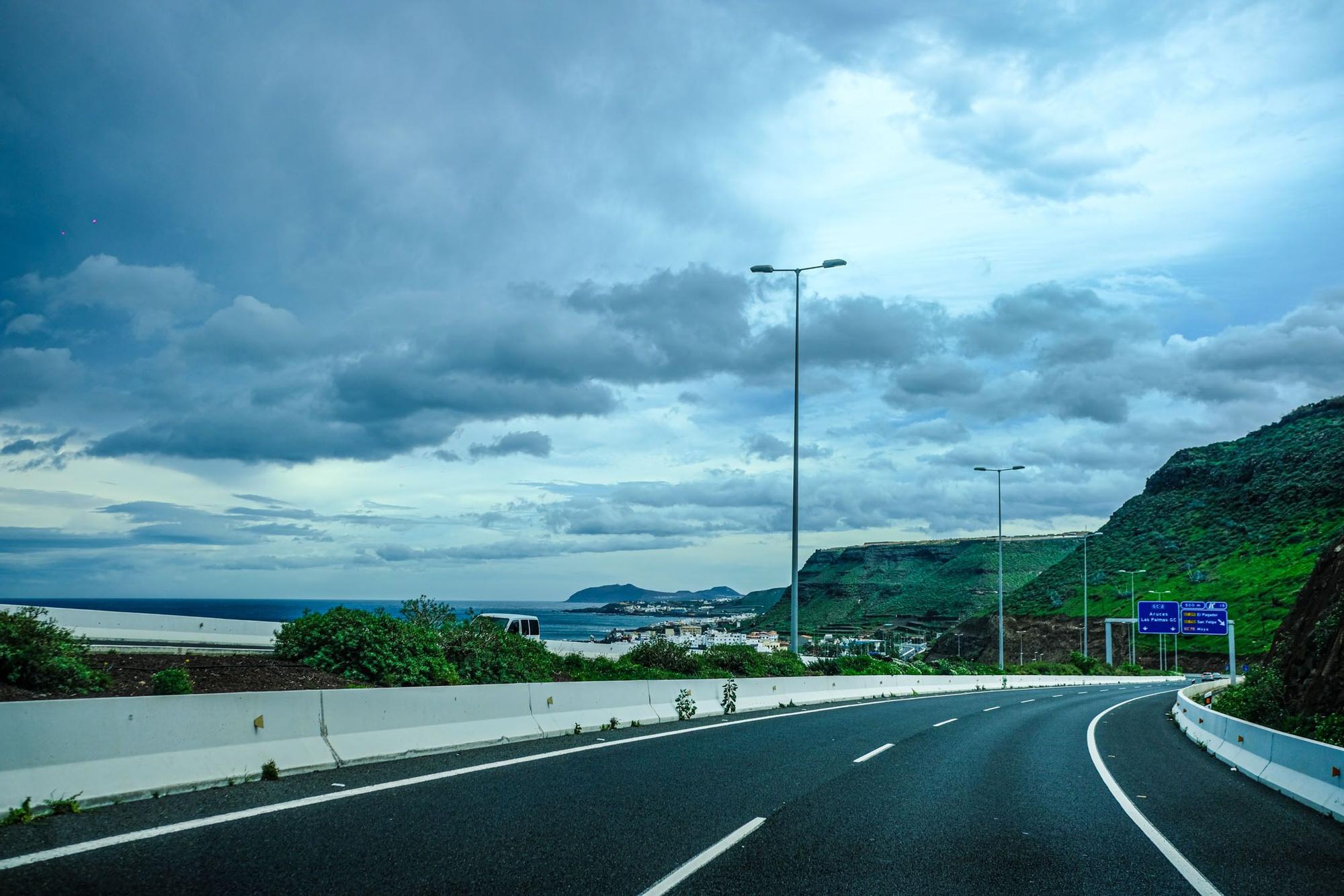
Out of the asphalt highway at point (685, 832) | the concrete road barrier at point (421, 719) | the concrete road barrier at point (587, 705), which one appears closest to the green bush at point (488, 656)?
the concrete road barrier at point (587, 705)

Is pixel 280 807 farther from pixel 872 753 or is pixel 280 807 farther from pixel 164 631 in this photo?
pixel 164 631

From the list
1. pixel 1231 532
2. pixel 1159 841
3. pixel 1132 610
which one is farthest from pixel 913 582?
pixel 1159 841

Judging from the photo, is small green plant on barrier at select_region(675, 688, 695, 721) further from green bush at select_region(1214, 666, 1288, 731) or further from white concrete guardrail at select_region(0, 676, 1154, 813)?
green bush at select_region(1214, 666, 1288, 731)

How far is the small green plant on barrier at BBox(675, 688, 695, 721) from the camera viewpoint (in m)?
18.3

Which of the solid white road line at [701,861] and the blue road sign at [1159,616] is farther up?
the solid white road line at [701,861]

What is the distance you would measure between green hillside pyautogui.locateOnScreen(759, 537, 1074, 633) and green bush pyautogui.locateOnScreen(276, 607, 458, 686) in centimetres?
11889

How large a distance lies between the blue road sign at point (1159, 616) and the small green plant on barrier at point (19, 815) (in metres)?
64.1

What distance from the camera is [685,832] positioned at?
7969 mm

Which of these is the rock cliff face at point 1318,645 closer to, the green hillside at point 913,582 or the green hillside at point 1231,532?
the green hillside at point 1231,532

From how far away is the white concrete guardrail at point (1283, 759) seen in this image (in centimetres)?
1023

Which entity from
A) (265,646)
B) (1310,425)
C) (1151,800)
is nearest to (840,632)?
(1310,425)

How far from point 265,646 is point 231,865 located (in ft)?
80.8

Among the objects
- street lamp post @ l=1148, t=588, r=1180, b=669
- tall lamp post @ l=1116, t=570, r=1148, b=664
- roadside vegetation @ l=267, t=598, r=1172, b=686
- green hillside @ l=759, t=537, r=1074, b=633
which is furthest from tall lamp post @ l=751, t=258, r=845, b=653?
green hillside @ l=759, t=537, r=1074, b=633

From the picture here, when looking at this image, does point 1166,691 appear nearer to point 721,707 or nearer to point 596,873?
point 721,707
